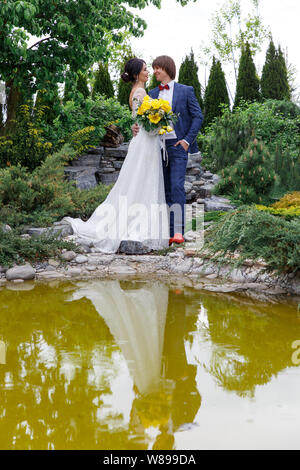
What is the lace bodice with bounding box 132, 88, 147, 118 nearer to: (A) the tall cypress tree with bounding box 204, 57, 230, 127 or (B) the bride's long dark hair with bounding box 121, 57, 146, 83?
(B) the bride's long dark hair with bounding box 121, 57, 146, 83

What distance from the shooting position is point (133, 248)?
18.5 feet

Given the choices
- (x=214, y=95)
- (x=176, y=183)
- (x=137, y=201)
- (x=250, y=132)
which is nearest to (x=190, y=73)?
(x=214, y=95)

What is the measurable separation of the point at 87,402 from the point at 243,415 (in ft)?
2.21

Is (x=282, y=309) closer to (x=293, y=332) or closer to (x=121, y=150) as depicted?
(x=293, y=332)

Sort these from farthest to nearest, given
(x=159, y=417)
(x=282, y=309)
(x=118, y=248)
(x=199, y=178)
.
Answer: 1. (x=199, y=178)
2. (x=118, y=248)
3. (x=282, y=309)
4. (x=159, y=417)

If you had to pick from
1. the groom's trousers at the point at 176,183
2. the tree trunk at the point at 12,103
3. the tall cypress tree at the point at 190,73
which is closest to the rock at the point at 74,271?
the groom's trousers at the point at 176,183

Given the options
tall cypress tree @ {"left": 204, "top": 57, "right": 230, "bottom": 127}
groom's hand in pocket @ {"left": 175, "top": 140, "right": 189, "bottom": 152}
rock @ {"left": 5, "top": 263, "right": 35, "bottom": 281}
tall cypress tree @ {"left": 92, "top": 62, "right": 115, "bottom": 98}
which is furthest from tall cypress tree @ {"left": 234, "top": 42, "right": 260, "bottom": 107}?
rock @ {"left": 5, "top": 263, "right": 35, "bottom": 281}

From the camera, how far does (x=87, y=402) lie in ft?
6.65

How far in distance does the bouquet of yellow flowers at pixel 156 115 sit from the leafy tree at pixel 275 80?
10.4 meters

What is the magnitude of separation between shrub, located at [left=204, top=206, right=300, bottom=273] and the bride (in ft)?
5.93

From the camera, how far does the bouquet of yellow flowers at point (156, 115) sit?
5.72 m

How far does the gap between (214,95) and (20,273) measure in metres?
12.1

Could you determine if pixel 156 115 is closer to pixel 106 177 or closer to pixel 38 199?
pixel 38 199
